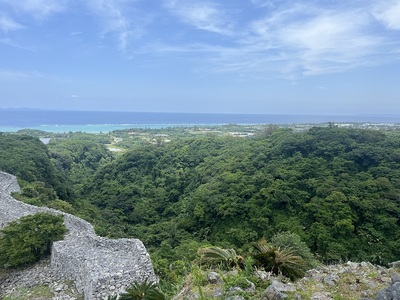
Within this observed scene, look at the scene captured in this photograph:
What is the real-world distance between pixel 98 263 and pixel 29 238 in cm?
328

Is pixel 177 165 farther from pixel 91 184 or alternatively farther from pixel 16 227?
pixel 16 227

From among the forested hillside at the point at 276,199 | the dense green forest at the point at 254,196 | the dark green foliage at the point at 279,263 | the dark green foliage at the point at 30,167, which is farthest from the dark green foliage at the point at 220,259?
the dark green foliage at the point at 30,167

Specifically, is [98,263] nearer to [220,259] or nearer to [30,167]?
[220,259]

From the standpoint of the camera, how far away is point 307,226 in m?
20.2

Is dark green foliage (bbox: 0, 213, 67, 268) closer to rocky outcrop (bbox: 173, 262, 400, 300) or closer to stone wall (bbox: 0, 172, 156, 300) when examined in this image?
stone wall (bbox: 0, 172, 156, 300)

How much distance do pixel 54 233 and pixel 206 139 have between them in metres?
42.6

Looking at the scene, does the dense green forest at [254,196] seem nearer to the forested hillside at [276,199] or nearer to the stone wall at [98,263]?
the forested hillside at [276,199]

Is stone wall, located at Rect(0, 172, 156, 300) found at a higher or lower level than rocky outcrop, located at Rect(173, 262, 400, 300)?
lower

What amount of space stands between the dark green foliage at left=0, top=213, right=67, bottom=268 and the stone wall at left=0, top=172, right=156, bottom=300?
60cm

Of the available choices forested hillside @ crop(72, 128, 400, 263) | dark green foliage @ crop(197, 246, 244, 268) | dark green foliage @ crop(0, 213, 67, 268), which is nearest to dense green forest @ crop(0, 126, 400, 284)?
forested hillside @ crop(72, 128, 400, 263)

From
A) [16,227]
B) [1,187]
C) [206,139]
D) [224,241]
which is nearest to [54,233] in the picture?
[16,227]

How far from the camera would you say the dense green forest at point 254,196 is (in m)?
18.5

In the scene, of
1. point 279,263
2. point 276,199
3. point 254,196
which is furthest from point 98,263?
point 254,196

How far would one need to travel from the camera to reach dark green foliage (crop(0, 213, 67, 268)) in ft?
35.3
